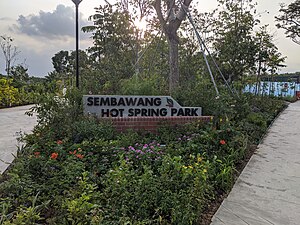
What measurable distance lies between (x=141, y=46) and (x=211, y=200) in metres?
10.3

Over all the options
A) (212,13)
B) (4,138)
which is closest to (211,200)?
(4,138)

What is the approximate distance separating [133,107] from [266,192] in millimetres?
2639

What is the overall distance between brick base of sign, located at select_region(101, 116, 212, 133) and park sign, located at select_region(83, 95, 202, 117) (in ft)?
Answer: 0.65

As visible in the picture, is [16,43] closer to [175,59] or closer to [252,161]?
[175,59]

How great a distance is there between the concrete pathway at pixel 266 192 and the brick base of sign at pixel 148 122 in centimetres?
122

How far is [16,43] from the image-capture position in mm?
17531

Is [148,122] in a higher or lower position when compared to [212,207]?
higher

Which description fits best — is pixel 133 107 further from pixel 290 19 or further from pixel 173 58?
pixel 290 19

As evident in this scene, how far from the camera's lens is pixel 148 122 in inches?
188

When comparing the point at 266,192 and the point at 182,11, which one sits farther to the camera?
the point at 182,11

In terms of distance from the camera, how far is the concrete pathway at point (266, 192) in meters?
2.43

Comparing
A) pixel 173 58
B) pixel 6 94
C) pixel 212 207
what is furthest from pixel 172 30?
pixel 6 94

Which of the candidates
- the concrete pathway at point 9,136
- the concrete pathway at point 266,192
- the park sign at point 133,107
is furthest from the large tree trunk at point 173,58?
the concrete pathway at point 9,136

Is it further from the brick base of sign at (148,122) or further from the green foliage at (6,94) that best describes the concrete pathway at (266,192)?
the green foliage at (6,94)
